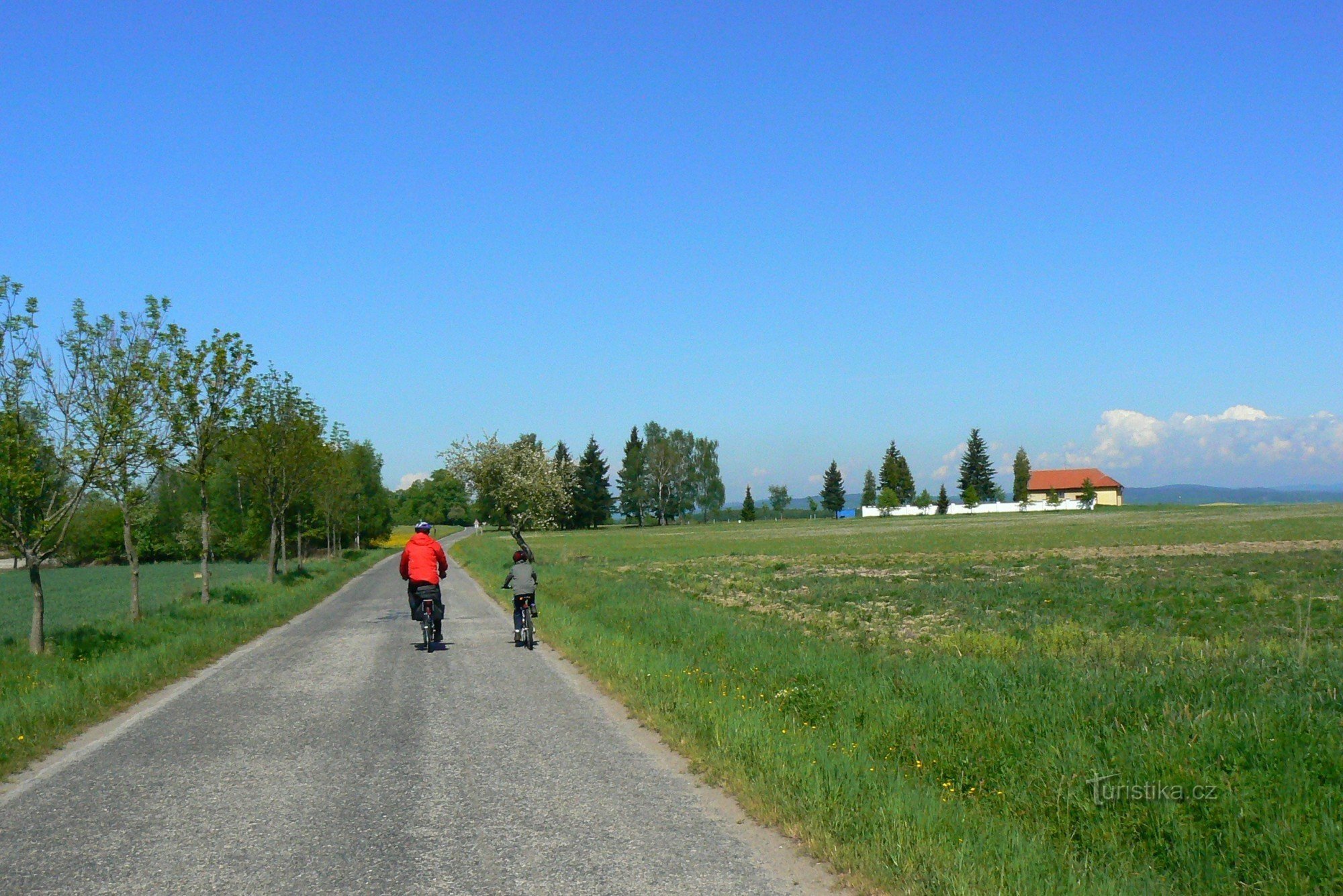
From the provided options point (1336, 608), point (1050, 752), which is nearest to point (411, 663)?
point (1050, 752)

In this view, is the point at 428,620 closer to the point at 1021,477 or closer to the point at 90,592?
the point at 90,592

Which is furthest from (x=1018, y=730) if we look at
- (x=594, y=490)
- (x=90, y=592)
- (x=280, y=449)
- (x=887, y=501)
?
(x=887, y=501)

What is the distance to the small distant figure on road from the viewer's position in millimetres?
16188

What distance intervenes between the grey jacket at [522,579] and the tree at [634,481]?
5122 inches

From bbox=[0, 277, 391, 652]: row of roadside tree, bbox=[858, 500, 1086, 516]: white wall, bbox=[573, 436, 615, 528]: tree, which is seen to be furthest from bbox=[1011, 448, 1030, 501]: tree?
bbox=[0, 277, 391, 652]: row of roadside tree

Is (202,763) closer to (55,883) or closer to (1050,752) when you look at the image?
(55,883)

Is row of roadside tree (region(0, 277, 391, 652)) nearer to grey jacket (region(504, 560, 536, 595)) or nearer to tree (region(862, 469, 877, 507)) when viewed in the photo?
grey jacket (region(504, 560, 536, 595))

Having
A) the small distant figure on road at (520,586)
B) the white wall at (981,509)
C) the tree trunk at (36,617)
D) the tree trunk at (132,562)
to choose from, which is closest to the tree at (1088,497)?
the white wall at (981,509)

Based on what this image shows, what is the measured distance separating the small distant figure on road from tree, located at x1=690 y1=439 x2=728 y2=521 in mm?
132857

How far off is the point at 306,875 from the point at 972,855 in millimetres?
3625

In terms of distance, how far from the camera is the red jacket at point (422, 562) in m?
16.4

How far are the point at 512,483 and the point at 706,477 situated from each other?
10941 centimetres

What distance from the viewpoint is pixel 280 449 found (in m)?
32.2

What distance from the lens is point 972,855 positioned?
5.09 metres
